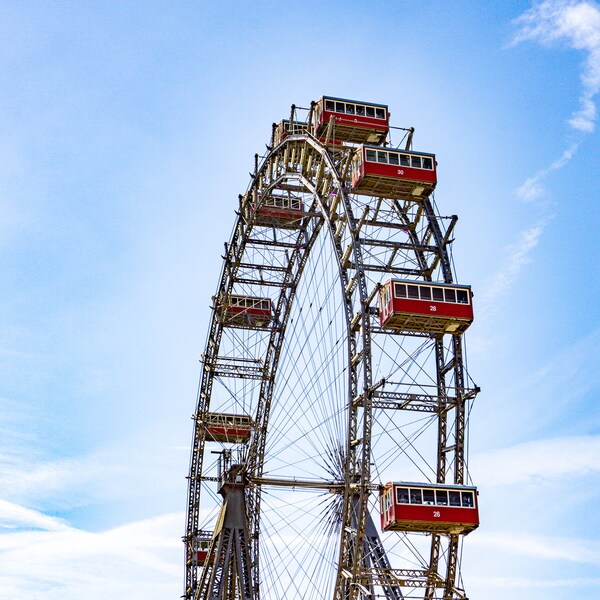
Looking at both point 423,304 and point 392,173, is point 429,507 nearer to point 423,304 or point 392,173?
point 423,304

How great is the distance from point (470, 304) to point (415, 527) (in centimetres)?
784

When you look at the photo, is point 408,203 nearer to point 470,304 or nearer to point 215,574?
point 470,304

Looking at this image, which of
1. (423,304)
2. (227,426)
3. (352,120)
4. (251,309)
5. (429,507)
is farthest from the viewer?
(227,426)

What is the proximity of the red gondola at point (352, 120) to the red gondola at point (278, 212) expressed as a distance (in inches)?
263

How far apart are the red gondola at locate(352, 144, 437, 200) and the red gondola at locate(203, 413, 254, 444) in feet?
69.2

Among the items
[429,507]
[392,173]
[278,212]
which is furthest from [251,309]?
[429,507]

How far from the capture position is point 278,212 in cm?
4531

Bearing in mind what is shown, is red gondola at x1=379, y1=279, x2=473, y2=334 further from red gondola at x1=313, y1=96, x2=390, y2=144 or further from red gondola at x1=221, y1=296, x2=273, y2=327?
red gondola at x1=221, y1=296, x2=273, y2=327

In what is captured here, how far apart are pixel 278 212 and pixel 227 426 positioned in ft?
44.5

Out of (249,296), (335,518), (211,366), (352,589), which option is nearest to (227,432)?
(211,366)

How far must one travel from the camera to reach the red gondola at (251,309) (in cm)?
4956

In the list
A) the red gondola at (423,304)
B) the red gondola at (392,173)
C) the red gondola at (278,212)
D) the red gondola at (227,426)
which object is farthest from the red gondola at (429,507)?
the red gondola at (227,426)

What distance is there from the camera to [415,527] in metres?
29.4

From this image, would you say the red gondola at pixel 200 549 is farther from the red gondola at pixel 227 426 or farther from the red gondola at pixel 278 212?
the red gondola at pixel 278 212
